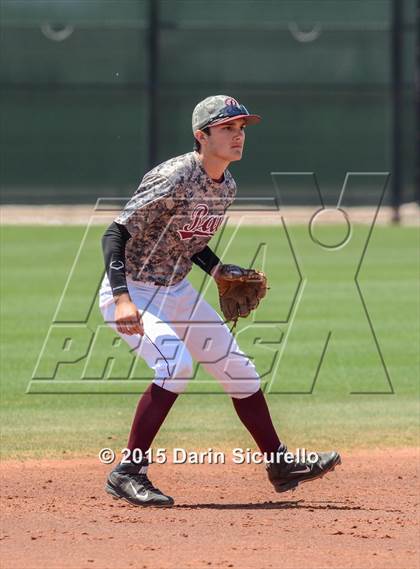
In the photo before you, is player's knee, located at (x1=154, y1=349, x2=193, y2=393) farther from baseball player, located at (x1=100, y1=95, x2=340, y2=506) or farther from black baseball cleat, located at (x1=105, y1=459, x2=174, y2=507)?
black baseball cleat, located at (x1=105, y1=459, x2=174, y2=507)

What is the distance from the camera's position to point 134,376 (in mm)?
9859

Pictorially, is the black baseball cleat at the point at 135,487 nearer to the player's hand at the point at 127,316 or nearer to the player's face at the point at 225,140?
the player's hand at the point at 127,316

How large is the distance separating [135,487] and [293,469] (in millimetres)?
799

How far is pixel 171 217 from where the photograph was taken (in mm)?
5945

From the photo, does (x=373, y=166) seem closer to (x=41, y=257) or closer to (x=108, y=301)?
(x=41, y=257)

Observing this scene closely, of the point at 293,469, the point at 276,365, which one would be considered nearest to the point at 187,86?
the point at 276,365

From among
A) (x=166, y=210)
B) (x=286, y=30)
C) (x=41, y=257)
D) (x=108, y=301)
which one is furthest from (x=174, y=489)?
(x=286, y=30)

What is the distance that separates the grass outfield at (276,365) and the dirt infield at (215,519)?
2.36 feet

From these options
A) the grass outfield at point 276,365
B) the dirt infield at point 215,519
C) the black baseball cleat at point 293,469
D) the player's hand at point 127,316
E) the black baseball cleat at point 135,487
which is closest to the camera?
the dirt infield at point 215,519

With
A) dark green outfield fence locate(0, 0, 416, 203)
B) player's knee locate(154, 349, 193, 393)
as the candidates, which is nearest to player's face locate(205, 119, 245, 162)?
player's knee locate(154, 349, 193, 393)

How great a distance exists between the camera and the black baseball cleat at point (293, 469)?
6262 mm

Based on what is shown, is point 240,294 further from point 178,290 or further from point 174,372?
point 174,372

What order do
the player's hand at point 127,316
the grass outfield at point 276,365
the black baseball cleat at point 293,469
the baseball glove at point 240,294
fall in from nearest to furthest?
1. the player's hand at point 127,316
2. the black baseball cleat at point 293,469
3. the baseball glove at point 240,294
4. the grass outfield at point 276,365

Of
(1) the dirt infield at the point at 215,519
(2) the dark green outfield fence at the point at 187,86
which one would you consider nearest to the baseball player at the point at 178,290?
(1) the dirt infield at the point at 215,519
